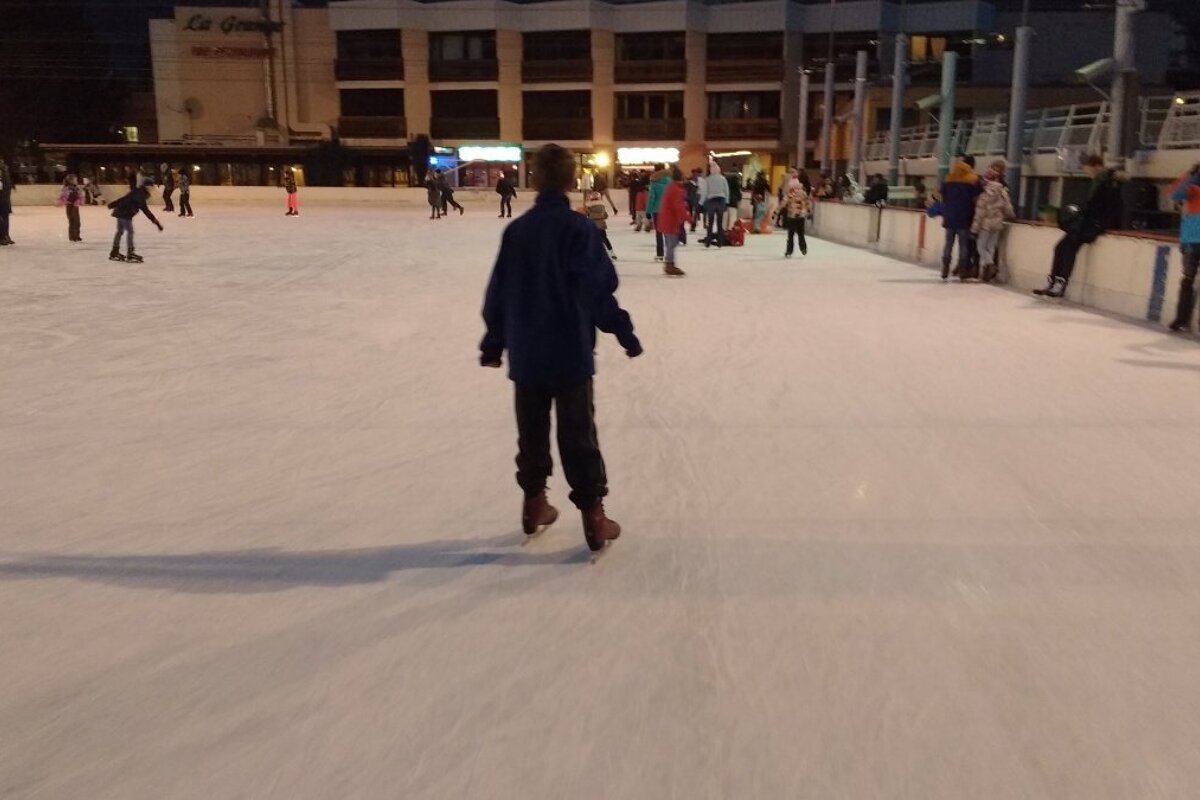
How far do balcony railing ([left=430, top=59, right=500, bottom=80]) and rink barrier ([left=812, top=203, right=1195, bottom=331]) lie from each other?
118ft

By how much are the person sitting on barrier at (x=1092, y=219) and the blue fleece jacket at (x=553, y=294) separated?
8.30 m

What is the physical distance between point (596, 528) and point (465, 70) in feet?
160

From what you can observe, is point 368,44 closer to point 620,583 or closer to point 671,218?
point 671,218

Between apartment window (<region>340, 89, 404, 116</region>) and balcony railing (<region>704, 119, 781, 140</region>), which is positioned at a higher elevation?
apartment window (<region>340, 89, 404, 116</region>)

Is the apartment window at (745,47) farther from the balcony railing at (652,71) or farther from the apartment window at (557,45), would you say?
the apartment window at (557,45)

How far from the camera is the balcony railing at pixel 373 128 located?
48.7 m

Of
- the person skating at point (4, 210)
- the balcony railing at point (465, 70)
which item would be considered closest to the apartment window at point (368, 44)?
the balcony railing at point (465, 70)

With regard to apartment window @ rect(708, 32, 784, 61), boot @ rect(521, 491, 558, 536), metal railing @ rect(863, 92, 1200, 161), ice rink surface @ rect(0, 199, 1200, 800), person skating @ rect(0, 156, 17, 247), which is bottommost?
ice rink surface @ rect(0, 199, 1200, 800)

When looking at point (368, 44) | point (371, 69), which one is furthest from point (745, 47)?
point (368, 44)

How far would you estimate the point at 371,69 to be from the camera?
49094 millimetres

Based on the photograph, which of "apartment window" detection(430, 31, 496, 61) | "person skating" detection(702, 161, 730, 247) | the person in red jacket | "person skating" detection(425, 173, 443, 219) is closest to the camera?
the person in red jacket

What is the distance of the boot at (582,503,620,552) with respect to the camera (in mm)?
3650

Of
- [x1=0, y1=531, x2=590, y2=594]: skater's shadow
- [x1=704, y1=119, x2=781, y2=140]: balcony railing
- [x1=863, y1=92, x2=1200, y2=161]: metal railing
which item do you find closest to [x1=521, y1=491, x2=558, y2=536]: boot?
[x1=0, y1=531, x2=590, y2=594]: skater's shadow

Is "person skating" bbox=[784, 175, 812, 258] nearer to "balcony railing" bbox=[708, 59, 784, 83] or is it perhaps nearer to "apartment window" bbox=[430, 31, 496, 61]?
"balcony railing" bbox=[708, 59, 784, 83]
